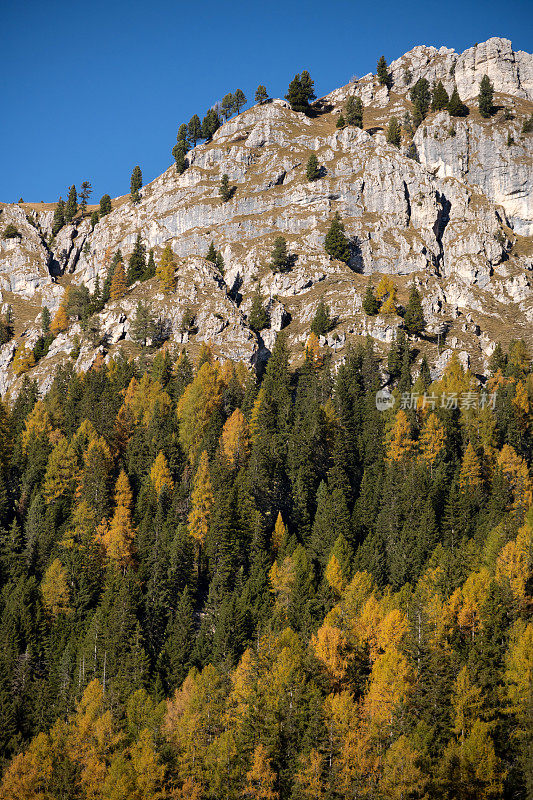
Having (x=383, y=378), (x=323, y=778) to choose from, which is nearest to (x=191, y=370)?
(x=383, y=378)

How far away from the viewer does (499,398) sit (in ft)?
297

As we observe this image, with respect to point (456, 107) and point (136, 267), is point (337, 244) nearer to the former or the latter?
point (136, 267)

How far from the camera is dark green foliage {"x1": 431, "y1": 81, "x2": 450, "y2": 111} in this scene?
172m

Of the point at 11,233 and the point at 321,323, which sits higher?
the point at 11,233

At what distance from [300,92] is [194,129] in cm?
3511

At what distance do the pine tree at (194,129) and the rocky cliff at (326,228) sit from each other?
892cm

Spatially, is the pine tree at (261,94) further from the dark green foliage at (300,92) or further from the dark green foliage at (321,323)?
the dark green foliage at (321,323)

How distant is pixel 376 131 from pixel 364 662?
Result: 6313 inches

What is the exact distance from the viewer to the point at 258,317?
422 feet

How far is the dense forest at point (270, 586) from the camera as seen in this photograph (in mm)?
45938

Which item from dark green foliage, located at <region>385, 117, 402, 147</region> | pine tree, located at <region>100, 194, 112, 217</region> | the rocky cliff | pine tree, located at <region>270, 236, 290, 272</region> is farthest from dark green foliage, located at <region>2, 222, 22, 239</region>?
dark green foliage, located at <region>385, 117, 402, 147</region>

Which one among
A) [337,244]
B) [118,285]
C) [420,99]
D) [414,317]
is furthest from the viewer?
[420,99]

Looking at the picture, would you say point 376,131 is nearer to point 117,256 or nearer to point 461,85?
point 461,85

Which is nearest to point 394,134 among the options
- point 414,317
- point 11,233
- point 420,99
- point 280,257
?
Result: point 420,99
